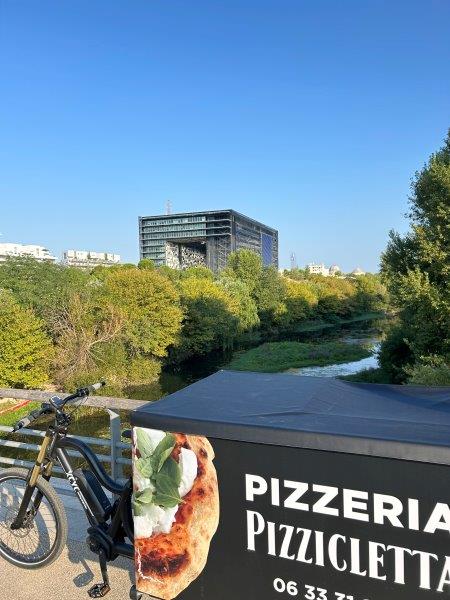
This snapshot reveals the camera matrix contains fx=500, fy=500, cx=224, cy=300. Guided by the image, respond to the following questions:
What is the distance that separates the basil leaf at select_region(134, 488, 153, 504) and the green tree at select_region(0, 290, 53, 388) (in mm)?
24972

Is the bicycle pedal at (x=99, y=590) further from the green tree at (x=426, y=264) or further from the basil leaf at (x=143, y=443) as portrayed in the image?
the green tree at (x=426, y=264)

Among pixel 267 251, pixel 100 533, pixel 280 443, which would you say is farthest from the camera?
pixel 267 251

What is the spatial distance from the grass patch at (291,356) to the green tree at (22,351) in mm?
14592

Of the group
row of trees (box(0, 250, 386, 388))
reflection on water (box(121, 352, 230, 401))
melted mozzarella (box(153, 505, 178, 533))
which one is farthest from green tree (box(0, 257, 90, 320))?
melted mozzarella (box(153, 505, 178, 533))

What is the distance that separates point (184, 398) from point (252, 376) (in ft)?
2.24

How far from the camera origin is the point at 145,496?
2646 mm

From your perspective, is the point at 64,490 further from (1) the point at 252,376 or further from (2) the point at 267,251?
(2) the point at 267,251

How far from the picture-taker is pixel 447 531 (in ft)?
6.23

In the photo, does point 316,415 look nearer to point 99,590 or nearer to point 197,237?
point 99,590

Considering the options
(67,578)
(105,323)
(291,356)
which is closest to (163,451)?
(67,578)

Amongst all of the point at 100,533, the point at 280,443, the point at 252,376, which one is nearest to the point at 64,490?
the point at 100,533

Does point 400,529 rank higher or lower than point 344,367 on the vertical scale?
higher

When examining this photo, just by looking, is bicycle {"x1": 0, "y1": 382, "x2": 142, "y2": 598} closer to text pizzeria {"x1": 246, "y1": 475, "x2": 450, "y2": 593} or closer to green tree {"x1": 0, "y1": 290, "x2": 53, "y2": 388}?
text pizzeria {"x1": 246, "y1": 475, "x2": 450, "y2": 593}

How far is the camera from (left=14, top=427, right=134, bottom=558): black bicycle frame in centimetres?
298
